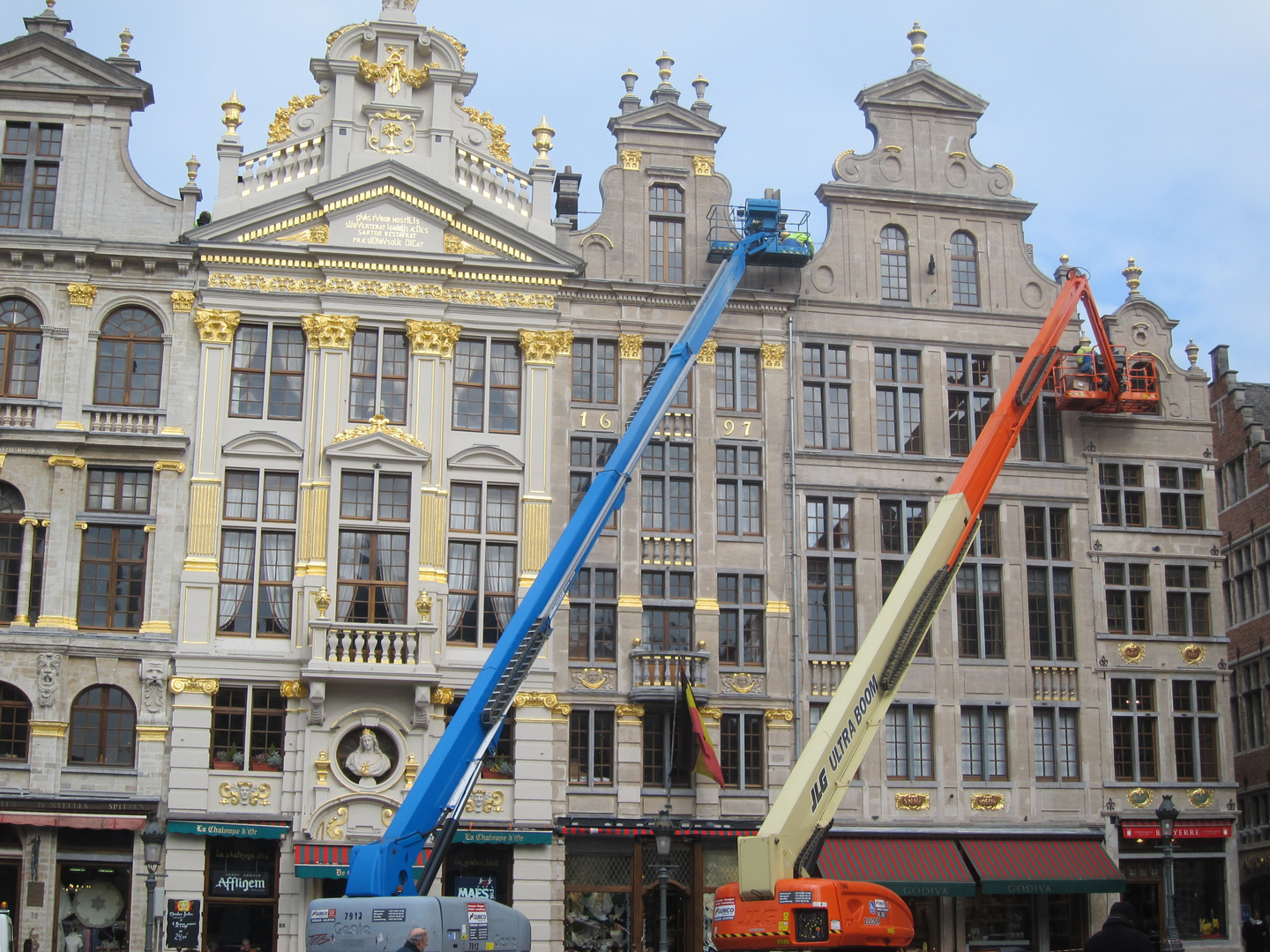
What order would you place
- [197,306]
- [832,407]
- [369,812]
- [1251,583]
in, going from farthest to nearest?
[1251,583]
[832,407]
[197,306]
[369,812]

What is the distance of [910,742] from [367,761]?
1300cm

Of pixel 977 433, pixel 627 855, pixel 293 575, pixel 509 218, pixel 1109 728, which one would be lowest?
pixel 627 855

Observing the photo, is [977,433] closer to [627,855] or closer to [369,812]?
[627,855]

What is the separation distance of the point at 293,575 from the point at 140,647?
12.2ft

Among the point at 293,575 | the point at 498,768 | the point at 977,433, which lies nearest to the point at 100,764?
the point at 293,575

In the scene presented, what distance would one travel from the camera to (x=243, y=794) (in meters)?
35.0

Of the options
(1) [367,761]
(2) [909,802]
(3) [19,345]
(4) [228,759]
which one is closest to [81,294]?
(3) [19,345]

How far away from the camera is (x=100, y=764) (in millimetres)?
35125

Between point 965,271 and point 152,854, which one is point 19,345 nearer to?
point 152,854

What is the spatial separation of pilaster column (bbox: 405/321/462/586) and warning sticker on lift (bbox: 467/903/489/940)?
13.9m

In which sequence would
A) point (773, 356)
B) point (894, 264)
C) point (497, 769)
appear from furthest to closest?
point (894, 264) < point (773, 356) < point (497, 769)

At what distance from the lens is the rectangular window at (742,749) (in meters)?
37.3

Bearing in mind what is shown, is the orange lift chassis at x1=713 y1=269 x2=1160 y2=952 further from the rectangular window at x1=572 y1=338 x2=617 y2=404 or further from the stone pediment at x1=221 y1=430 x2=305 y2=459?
the stone pediment at x1=221 y1=430 x2=305 y2=459

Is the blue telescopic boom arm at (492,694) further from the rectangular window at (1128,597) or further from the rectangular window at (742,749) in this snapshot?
the rectangular window at (1128,597)
